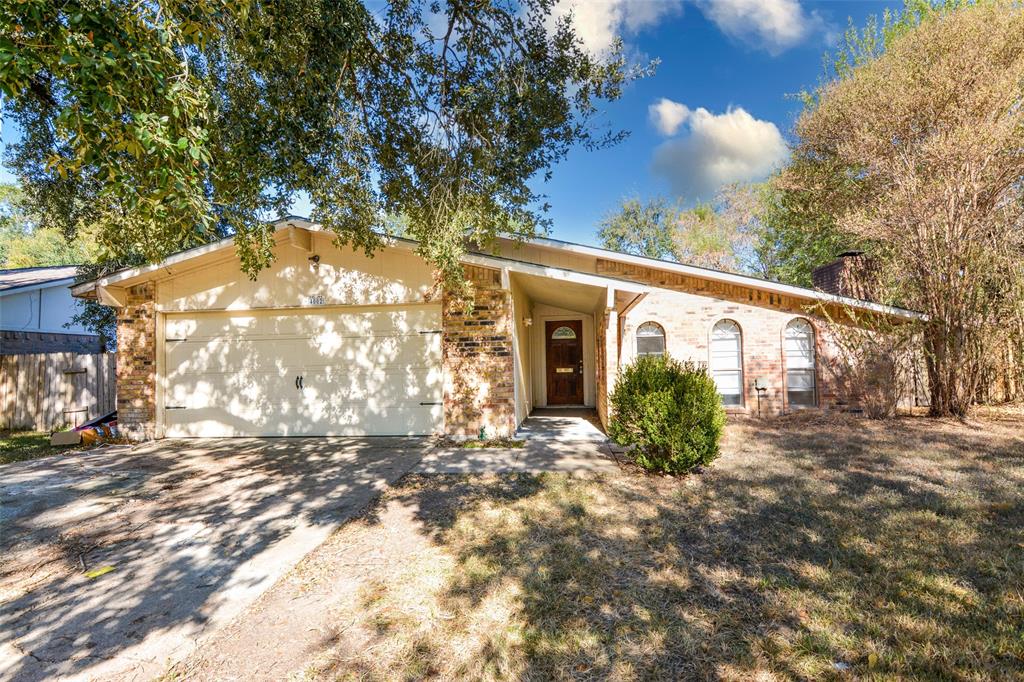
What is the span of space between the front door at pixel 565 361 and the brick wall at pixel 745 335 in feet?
7.15

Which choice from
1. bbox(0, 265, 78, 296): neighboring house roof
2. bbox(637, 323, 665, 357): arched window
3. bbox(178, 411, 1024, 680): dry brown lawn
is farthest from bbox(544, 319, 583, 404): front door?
bbox(0, 265, 78, 296): neighboring house roof

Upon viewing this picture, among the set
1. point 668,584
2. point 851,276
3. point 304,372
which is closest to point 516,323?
point 304,372

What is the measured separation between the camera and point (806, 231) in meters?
19.2

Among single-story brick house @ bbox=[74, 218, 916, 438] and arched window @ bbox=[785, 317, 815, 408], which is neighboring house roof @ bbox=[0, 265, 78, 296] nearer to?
single-story brick house @ bbox=[74, 218, 916, 438]

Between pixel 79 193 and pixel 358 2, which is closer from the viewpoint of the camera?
pixel 358 2

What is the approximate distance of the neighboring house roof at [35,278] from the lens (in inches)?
539

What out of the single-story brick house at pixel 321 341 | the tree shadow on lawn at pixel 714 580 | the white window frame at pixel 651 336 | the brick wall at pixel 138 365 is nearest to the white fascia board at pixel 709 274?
the single-story brick house at pixel 321 341

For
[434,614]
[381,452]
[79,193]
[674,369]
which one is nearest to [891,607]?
[434,614]

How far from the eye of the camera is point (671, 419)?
200 inches

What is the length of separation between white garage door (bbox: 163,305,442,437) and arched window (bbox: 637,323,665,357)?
5.13 meters

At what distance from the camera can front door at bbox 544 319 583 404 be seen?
12469 mm

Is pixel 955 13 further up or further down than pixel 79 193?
further up

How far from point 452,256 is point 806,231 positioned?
1908 centimetres

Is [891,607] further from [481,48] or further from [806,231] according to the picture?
[806,231]
